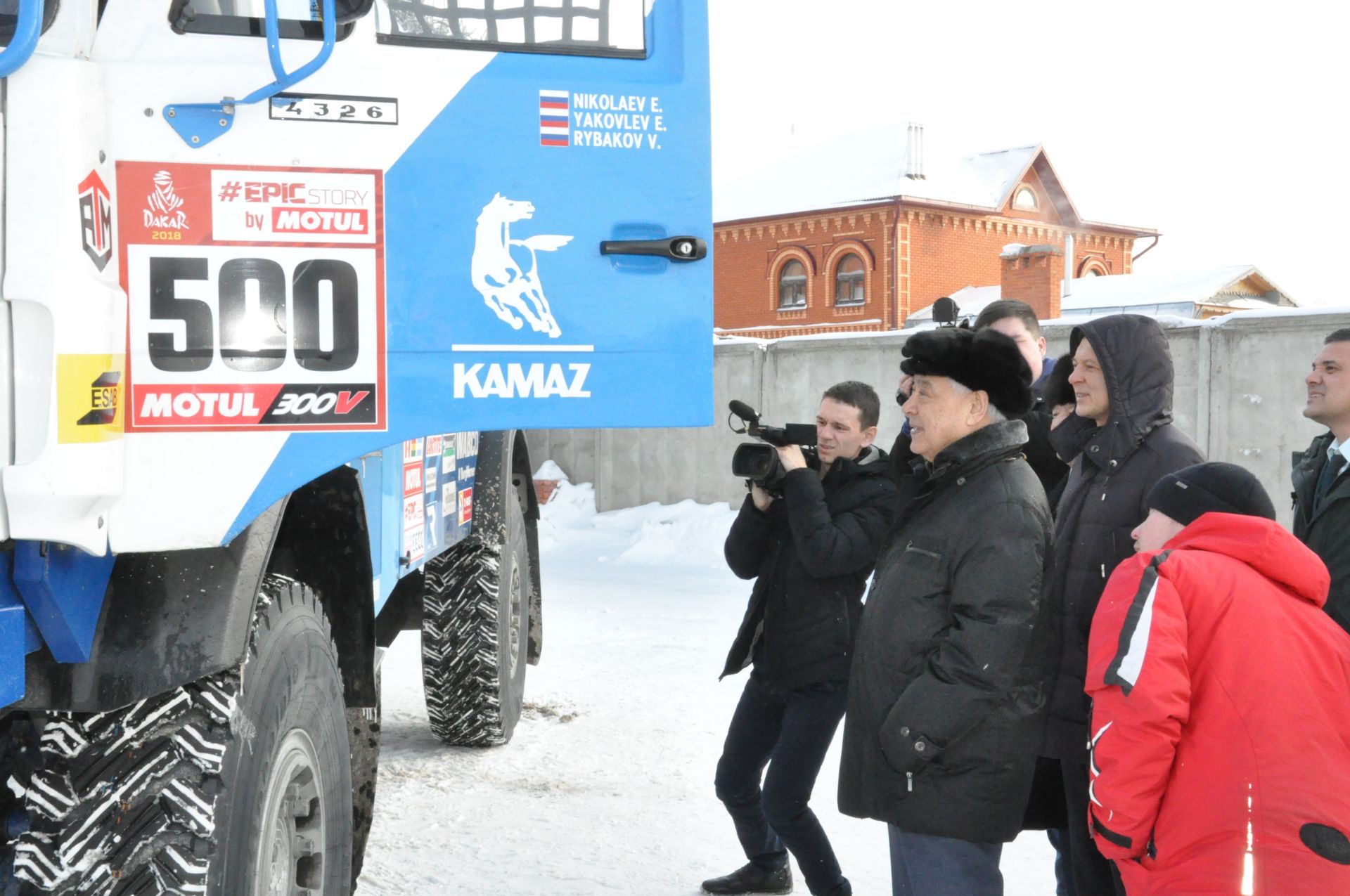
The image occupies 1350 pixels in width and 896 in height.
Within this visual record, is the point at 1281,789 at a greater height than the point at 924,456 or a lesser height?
lesser

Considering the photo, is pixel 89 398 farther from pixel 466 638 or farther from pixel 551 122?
pixel 466 638

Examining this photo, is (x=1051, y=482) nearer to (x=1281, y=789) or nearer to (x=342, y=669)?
(x=1281, y=789)

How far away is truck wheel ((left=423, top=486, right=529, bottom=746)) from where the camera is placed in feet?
17.4

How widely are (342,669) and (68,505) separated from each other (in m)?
1.31

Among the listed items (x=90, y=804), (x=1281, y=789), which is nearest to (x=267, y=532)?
(x=90, y=804)

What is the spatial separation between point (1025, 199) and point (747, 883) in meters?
36.0

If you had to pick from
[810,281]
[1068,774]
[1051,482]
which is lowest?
[1068,774]

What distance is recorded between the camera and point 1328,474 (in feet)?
10.6

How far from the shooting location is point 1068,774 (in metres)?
2.96

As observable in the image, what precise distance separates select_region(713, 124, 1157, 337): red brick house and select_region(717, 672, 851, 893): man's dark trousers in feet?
94.5

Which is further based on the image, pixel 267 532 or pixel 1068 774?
pixel 1068 774

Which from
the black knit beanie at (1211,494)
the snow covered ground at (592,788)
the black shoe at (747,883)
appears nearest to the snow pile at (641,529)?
the snow covered ground at (592,788)

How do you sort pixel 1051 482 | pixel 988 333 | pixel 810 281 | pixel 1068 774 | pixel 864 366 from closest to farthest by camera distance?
pixel 988 333
pixel 1068 774
pixel 1051 482
pixel 864 366
pixel 810 281

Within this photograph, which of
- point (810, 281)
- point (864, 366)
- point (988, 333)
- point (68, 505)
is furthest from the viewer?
point (810, 281)
